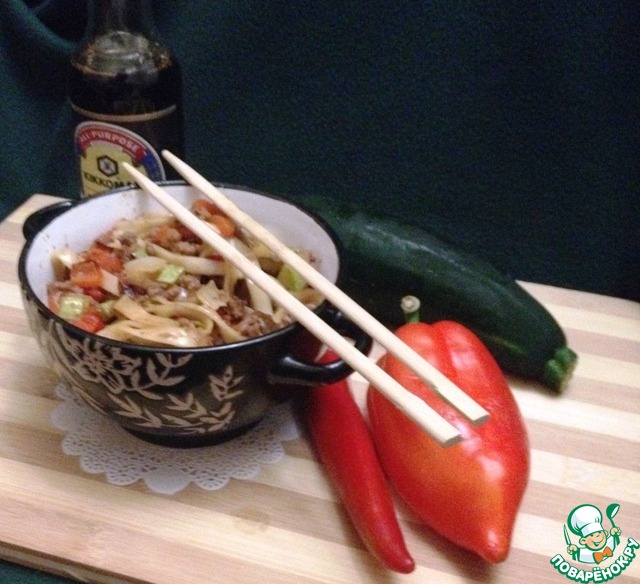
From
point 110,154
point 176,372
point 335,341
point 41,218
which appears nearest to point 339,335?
point 335,341

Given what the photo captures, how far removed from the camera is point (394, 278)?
33.6 inches

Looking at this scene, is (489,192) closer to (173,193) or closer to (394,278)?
(394,278)

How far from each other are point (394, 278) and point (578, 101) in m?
0.42

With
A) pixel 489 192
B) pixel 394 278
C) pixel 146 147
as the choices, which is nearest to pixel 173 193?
pixel 146 147

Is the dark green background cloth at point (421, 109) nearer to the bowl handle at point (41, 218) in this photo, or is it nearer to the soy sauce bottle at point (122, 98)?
the soy sauce bottle at point (122, 98)

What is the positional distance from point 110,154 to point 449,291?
17.4 inches

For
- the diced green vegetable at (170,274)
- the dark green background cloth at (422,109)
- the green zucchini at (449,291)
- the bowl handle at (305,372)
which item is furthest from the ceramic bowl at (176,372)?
the dark green background cloth at (422,109)

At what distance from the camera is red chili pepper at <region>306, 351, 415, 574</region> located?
0.54 meters

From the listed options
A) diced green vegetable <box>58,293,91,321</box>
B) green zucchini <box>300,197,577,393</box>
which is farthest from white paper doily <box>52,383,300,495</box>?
green zucchini <box>300,197,577,393</box>

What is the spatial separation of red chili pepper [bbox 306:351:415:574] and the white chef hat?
6.4 inches

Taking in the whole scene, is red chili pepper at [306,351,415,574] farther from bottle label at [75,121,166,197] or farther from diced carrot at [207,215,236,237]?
bottle label at [75,121,166,197]

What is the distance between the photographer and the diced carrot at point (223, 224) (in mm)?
733

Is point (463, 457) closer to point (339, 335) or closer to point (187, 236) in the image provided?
point (339, 335)

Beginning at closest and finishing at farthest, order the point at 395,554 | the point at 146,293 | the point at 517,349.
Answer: the point at 395,554 → the point at 146,293 → the point at 517,349
